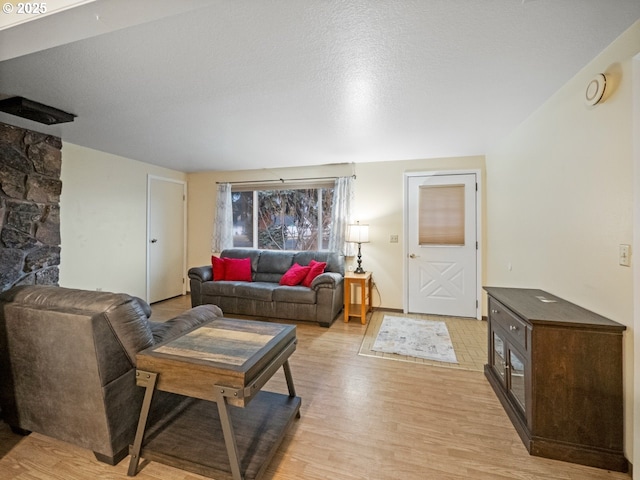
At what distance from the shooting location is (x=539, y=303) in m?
1.91

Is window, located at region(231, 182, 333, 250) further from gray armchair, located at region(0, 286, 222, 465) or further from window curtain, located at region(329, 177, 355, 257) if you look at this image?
gray armchair, located at region(0, 286, 222, 465)

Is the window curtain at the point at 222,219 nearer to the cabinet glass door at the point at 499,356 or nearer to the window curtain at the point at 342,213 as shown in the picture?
the window curtain at the point at 342,213

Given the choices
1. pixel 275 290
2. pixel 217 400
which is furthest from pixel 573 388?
pixel 275 290

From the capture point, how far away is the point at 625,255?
1.49 metres

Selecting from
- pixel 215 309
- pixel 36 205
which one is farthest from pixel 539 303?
pixel 36 205

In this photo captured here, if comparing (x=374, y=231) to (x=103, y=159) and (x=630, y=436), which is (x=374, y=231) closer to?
(x=630, y=436)

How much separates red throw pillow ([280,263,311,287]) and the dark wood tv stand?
2800mm

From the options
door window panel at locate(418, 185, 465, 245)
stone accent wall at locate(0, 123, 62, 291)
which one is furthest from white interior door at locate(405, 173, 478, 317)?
stone accent wall at locate(0, 123, 62, 291)

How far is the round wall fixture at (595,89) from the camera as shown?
1626 millimetres

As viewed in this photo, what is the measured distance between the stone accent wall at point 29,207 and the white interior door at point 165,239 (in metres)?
1.31

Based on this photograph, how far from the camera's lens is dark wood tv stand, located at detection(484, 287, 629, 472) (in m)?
1.49

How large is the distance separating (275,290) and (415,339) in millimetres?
1870

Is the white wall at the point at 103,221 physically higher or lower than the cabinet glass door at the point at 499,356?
higher

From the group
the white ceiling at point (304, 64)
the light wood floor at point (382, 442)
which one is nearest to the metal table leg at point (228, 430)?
the light wood floor at point (382, 442)
